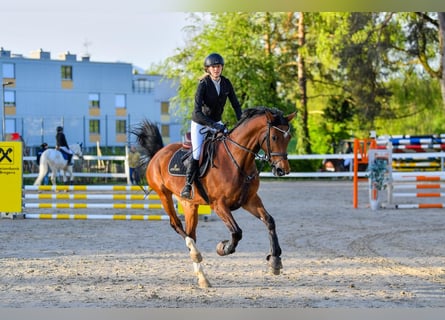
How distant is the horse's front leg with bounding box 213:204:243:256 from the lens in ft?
24.6

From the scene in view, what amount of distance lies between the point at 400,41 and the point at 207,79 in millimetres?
23977

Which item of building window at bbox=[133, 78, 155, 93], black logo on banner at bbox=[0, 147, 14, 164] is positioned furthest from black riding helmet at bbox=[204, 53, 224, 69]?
building window at bbox=[133, 78, 155, 93]

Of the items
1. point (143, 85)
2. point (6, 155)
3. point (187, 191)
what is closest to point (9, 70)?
point (143, 85)

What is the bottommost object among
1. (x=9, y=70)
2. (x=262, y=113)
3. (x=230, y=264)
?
(x=230, y=264)

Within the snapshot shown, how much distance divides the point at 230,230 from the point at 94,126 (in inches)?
1223

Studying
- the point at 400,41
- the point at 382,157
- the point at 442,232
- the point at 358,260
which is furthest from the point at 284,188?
the point at 358,260

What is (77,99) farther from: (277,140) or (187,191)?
(277,140)

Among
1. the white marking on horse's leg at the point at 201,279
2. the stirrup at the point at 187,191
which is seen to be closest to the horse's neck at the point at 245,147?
the stirrup at the point at 187,191

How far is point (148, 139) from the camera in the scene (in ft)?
31.4

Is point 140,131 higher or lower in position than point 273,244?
higher

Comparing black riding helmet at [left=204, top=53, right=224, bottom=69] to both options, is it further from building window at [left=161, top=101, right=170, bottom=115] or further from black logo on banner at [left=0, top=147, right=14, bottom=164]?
building window at [left=161, top=101, right=170, bottom=115]

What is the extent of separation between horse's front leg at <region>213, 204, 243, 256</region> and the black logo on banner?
7.58m

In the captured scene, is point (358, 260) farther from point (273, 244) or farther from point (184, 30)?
point (184, 30)

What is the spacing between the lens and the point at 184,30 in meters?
34.4
